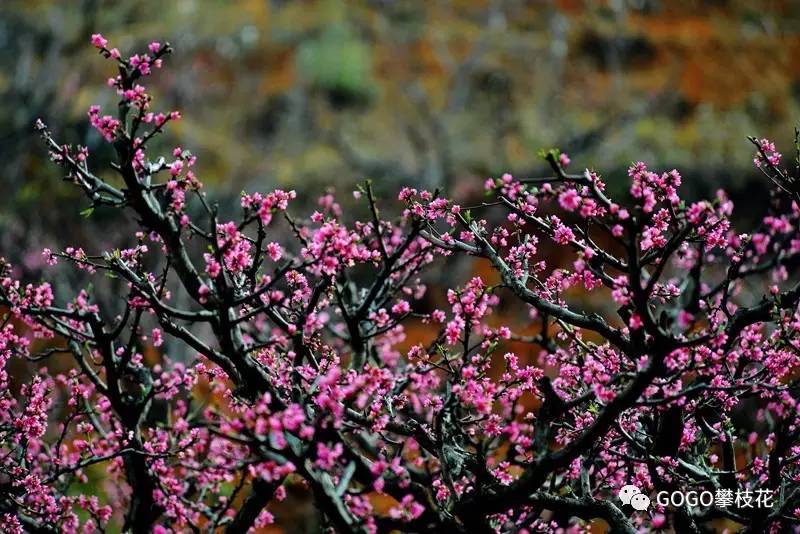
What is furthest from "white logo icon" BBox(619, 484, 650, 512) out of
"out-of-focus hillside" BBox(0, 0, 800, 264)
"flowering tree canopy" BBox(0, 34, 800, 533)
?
"out-of-focus hillside" BBox(0, 0, 800, 264)

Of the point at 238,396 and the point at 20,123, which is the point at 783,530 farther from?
the point at 20,123

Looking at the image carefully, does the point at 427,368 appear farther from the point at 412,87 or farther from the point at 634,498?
the point at 412,87

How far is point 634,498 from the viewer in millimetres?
5699

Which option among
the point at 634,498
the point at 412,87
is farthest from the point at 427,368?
the point at 412,87

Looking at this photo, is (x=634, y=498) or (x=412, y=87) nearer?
(x=634, y=498)

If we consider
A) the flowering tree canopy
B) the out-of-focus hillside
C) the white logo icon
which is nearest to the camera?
the flowering tree canopy

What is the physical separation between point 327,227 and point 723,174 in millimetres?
20392

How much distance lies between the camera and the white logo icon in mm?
5656

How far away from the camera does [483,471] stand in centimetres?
480

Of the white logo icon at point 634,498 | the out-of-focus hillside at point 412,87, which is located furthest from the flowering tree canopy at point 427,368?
the out-of-focus hillside at point 412,87

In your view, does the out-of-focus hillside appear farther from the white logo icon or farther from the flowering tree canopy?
the white logo icon

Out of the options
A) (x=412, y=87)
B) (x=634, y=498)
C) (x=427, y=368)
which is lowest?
(x=634, y=498)

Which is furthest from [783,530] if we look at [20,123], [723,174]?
[20,123]

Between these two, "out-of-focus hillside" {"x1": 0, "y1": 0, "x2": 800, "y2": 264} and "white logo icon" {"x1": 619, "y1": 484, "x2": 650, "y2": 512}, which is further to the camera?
"out-of-focus hillside" {"x1": 0, "y1": 0, "x2": 800, "y2": 264}
